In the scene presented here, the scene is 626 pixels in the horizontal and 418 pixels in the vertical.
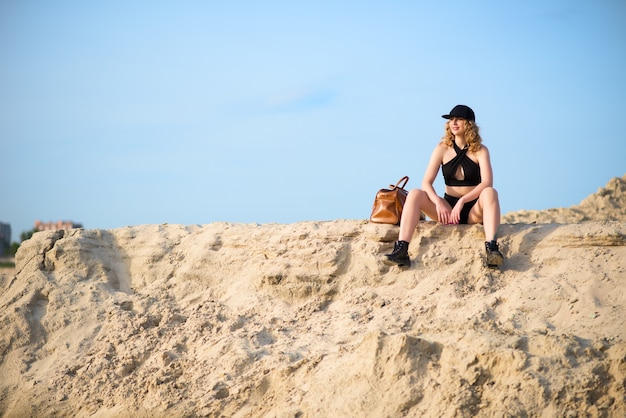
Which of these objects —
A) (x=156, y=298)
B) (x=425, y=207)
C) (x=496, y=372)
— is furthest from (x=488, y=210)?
(x=156, y=298)

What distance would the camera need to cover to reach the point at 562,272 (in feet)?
24.5

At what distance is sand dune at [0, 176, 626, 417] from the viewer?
6.43m

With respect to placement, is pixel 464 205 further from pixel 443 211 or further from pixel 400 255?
pixel 400 255

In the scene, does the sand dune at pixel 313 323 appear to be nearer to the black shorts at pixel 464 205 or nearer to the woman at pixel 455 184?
the black shorts at pixel 464 205

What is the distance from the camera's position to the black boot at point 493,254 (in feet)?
24.6

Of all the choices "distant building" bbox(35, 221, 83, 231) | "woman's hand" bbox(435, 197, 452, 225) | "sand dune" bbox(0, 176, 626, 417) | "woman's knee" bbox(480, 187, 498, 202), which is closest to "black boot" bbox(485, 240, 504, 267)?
"sand dune" bbox(0, 176, 626, 417)

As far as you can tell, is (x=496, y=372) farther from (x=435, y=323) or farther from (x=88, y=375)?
(x=88, y=375)

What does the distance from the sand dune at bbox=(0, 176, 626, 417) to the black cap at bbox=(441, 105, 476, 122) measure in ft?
3.68

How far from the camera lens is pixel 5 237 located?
43438mm

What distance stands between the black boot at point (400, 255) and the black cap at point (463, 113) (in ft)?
4.52

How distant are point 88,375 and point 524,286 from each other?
4.51m

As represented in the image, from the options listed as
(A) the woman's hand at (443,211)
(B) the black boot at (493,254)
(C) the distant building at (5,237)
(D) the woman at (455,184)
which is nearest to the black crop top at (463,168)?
(D) the woman at (455,184)

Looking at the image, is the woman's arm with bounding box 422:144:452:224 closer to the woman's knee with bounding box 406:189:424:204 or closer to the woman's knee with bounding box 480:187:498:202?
the woman's knee with bounding box 406:189:424:204

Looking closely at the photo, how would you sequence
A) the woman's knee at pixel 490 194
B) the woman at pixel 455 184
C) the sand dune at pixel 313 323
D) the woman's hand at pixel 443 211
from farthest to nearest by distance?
the woman's hand at pixel 443 211, the woman at pixel 455 184, the woman's knee at pixel 490 194, the sand dune at pixel 313 323
